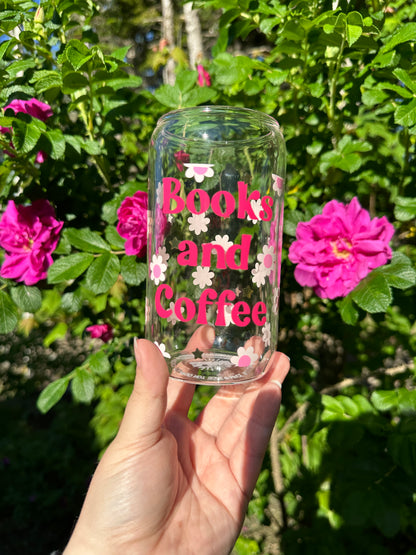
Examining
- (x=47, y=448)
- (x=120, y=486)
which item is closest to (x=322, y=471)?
(x=120, y=486)

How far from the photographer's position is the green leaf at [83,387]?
1.40 meters

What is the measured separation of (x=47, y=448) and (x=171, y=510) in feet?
9.30

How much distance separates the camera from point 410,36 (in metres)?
1.04

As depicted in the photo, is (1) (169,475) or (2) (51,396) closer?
(1) (169,475)

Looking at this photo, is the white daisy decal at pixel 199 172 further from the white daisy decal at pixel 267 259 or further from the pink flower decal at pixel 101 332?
the pink flower decal at pixel 101 332

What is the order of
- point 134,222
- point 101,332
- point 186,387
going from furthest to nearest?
point 101,332 < point 186,387 < point 134,222

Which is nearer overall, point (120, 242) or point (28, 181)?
point (120, 242)

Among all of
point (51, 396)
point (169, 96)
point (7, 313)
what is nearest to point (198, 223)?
point (169, 96)

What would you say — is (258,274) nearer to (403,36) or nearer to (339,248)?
(339,248)

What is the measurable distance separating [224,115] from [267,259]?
37cm

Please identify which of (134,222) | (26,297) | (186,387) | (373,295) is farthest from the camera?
(186,387)

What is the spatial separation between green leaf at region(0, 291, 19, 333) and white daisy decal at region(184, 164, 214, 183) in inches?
26.9

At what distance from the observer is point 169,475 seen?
41.7 inches

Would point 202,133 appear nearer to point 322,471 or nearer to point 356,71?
point 356,71
